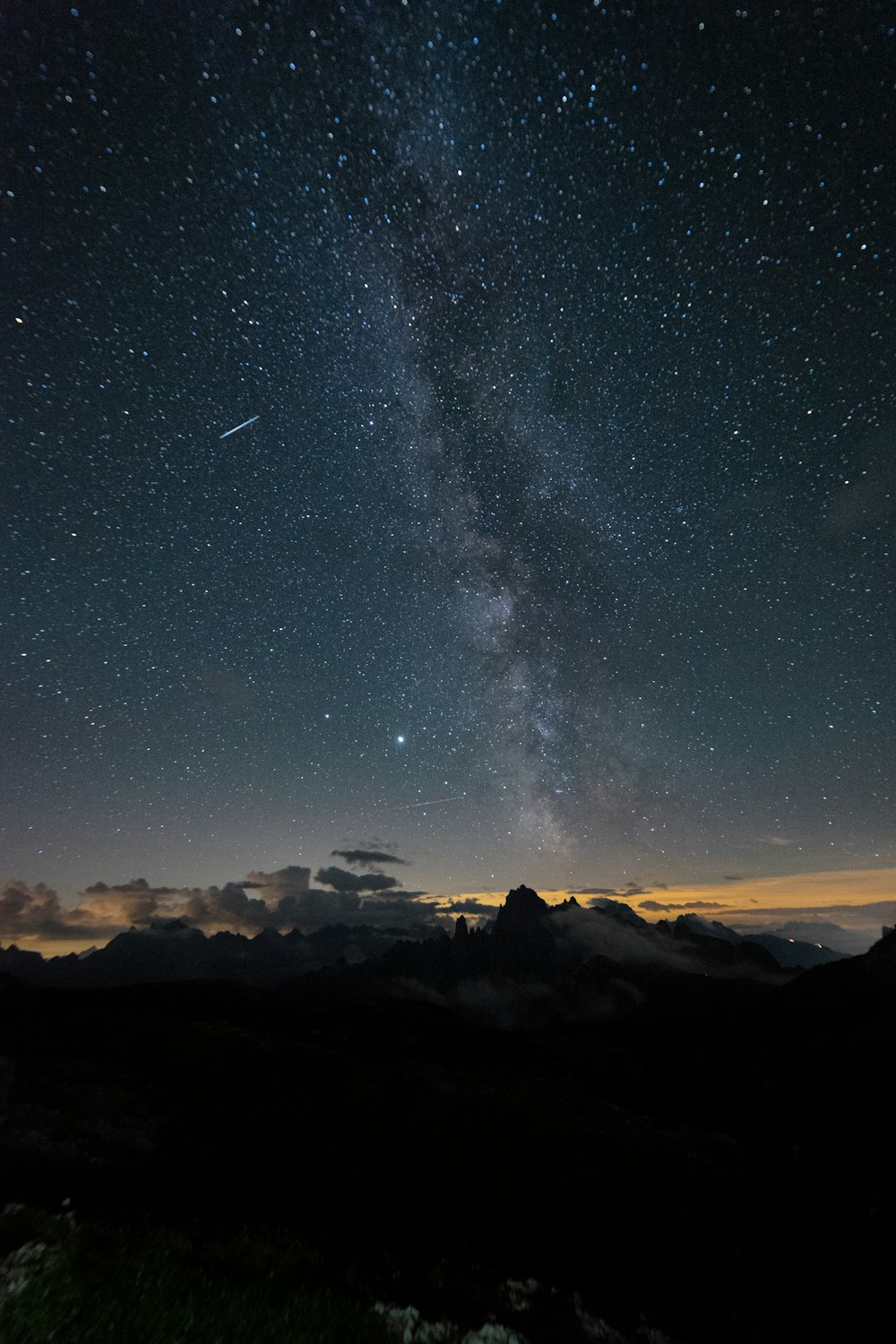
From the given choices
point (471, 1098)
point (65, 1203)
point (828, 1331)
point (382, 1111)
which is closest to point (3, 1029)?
point (382, 1111)

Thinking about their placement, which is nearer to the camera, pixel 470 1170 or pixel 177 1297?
pixel 177 1297

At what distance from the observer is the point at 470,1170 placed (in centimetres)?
4825

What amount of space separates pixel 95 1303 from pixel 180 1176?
751 inches

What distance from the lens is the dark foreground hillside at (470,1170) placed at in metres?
28.7

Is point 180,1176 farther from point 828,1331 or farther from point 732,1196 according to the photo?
point 732,1196

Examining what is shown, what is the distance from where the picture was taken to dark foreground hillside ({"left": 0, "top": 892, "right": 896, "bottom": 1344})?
28.7 m

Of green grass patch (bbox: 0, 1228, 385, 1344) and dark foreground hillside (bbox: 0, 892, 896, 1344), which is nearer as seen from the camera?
green grass patch (bbox: 0, 1228, 385, 1344)

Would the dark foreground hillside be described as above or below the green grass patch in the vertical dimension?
below

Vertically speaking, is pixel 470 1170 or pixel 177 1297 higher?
pixel 177 1297

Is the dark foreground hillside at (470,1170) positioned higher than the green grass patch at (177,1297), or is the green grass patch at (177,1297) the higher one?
the green grass patch at (177,1297)

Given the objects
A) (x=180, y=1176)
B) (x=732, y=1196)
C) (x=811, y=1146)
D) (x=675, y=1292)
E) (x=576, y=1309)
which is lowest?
(x=811, y=1146)

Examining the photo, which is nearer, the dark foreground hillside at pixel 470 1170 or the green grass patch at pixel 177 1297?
the green grass patch at pixel 177 1297

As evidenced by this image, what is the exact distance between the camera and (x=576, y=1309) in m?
25.7

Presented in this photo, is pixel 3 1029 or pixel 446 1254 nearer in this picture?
pixel 446 1254
